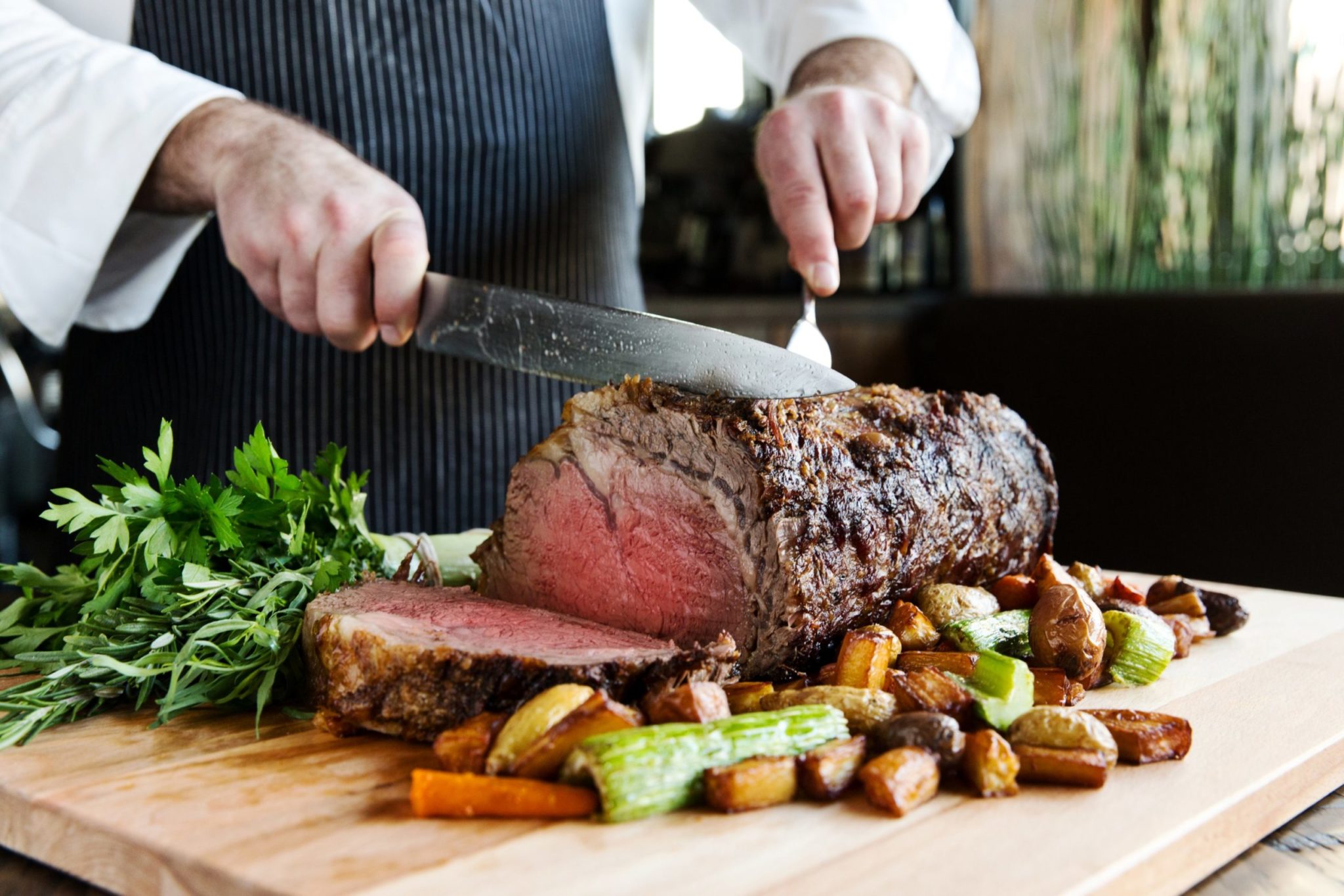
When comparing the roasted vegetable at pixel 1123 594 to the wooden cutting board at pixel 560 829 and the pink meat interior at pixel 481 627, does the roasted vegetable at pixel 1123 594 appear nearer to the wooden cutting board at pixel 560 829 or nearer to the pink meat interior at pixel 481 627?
the wooden cutting board at pixel 560 829

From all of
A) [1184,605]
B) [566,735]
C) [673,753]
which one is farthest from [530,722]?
[1184,605]

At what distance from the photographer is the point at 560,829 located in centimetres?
112

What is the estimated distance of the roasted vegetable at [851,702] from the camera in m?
1.31

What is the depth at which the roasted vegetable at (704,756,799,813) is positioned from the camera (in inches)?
45.1

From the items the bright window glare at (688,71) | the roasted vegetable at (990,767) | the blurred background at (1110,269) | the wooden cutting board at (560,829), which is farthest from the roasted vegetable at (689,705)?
the bright window glare at (688,71)

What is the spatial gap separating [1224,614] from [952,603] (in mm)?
480

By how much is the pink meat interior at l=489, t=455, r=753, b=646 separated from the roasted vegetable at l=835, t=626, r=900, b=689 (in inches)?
6.6

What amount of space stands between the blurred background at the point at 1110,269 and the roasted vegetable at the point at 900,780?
238cm

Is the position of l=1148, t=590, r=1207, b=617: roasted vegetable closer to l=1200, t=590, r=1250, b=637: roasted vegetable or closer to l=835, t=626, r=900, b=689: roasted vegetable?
l=1200, t=590, r=1250, b=637: roasted vegetable

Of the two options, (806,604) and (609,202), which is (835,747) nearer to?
(806,604)

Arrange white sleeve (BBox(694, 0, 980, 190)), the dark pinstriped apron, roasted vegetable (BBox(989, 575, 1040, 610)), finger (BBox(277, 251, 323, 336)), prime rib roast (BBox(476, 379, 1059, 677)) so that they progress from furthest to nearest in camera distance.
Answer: white sleeve (BBox(694, 0, 980, 190)) → the dark pinstriped apron → finger (BBox(277, 251, 323, 336)) → roasted vegetable (BBox(989, 575, 1040, 610)) → prime rib roast (BBox(476, 379, 1059, 677))

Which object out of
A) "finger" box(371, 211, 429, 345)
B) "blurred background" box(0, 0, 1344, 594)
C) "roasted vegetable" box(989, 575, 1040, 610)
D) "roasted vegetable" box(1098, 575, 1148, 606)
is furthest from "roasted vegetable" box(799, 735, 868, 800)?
"blurred background" box(0, 0, 1344, 594)

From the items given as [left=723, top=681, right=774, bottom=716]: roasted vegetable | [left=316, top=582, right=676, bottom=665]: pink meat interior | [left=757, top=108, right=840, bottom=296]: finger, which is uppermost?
[left=757, top=108, right=840, bottom=296]: finger

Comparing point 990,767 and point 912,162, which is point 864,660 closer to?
point 990,767
